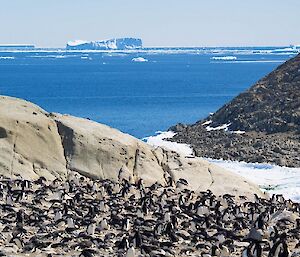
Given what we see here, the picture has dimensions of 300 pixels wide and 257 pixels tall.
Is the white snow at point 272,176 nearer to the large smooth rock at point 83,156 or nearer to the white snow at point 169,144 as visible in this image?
the large smooth rock at point 83,156

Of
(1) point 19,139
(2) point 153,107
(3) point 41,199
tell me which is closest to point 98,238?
(3) point 41,199

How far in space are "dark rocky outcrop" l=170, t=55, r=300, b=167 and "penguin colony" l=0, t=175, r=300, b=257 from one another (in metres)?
23.5

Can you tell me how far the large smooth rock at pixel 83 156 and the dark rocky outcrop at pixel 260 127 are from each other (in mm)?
17891

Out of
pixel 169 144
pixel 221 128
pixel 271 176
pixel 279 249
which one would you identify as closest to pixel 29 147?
pixel 279 249

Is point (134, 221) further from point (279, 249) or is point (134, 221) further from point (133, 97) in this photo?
point (133, 97)

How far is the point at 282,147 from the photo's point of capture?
195ft

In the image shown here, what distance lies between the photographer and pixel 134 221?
25812 mm

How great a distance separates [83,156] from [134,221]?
32.5 ft

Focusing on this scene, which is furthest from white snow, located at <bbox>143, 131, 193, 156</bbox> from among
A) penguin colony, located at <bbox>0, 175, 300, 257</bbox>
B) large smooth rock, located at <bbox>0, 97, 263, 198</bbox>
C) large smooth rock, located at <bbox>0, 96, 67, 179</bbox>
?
penguin colony, located at <bbox>0, 175, 300, 257</bbox>

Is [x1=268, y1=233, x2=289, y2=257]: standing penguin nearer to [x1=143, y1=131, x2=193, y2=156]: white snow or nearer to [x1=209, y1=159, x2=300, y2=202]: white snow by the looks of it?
[x1=209, y1=159, x2=300, y2=202]: white snow

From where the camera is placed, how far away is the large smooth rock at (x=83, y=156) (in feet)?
112

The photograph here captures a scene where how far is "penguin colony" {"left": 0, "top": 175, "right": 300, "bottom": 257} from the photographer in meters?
21.8

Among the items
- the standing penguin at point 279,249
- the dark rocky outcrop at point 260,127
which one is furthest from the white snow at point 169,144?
the standing penguin at point 279,249

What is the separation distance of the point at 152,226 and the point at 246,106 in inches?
1984
